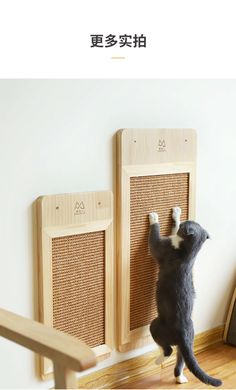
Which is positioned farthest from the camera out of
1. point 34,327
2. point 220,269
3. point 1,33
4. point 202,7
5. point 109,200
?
point 220,269

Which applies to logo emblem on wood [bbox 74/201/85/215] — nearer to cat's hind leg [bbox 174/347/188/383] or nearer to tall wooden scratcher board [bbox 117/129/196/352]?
tall wooden scratcher board [bbox 117/129/196/352]

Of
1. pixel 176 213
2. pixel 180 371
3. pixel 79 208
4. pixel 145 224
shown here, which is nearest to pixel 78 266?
pixel 79 208

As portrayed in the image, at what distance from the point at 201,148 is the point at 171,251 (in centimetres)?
48

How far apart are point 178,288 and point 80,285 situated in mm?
333

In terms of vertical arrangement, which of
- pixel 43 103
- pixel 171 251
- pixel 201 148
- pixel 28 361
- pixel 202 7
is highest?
pixel 202 7

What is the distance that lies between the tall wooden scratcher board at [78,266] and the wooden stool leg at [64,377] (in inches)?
24.4

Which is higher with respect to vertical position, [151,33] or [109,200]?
[151,33]

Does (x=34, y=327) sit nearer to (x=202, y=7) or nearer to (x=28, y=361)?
(x=28, y=361)

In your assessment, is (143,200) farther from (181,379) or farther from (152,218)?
(181,379)

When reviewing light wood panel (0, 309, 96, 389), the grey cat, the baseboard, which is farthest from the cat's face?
light wood panel (0, 309, 96, 389)

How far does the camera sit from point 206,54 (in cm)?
227

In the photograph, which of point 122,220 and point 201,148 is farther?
point 201,148

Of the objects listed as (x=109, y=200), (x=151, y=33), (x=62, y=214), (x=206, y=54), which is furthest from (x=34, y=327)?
(x=206, y=54)

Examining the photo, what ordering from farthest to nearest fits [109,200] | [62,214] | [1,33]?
1. [109,200]
2. [62,214]
3. [1,33]
